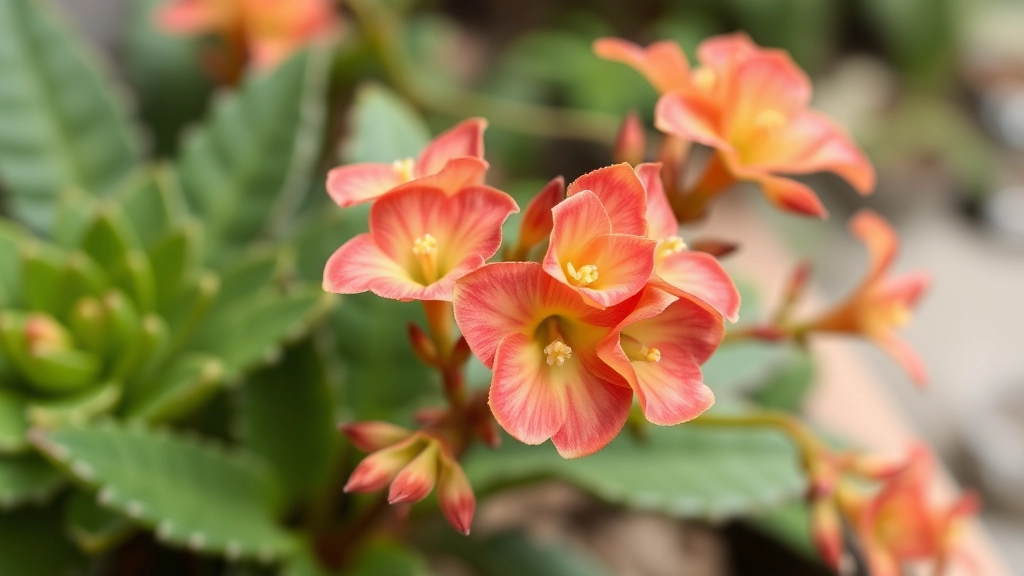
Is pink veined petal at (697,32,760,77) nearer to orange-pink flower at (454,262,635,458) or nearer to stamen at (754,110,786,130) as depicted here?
stamen at (754,110,786,130)

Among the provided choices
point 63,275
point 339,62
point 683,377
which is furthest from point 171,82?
point 683,377

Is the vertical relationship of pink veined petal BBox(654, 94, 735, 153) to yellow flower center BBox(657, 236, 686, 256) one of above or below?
above

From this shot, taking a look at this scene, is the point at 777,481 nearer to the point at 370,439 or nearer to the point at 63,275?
the point at 370,439

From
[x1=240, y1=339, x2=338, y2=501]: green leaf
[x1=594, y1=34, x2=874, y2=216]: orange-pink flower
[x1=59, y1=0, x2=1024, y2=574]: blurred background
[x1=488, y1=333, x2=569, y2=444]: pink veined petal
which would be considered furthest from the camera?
[x1=59, y1=0, x2=1024, y2=574]: blurred background

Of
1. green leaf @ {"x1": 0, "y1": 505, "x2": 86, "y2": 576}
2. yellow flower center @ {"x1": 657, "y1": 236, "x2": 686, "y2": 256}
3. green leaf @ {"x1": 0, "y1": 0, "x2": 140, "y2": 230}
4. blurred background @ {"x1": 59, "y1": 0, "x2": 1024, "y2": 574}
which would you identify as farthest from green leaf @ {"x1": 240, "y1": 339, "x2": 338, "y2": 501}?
blurred background @ {"x1": 59, "y1": 0, "x2": 1024, "y2": 574}

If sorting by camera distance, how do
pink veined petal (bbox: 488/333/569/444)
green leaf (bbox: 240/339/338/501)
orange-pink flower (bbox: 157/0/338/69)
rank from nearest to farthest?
pink veined petal (bbox: 488/333/569/444) < green leaf (bbox: 240/339/338/501) < orange-pink flower (bbox: 157/0/338/69)
